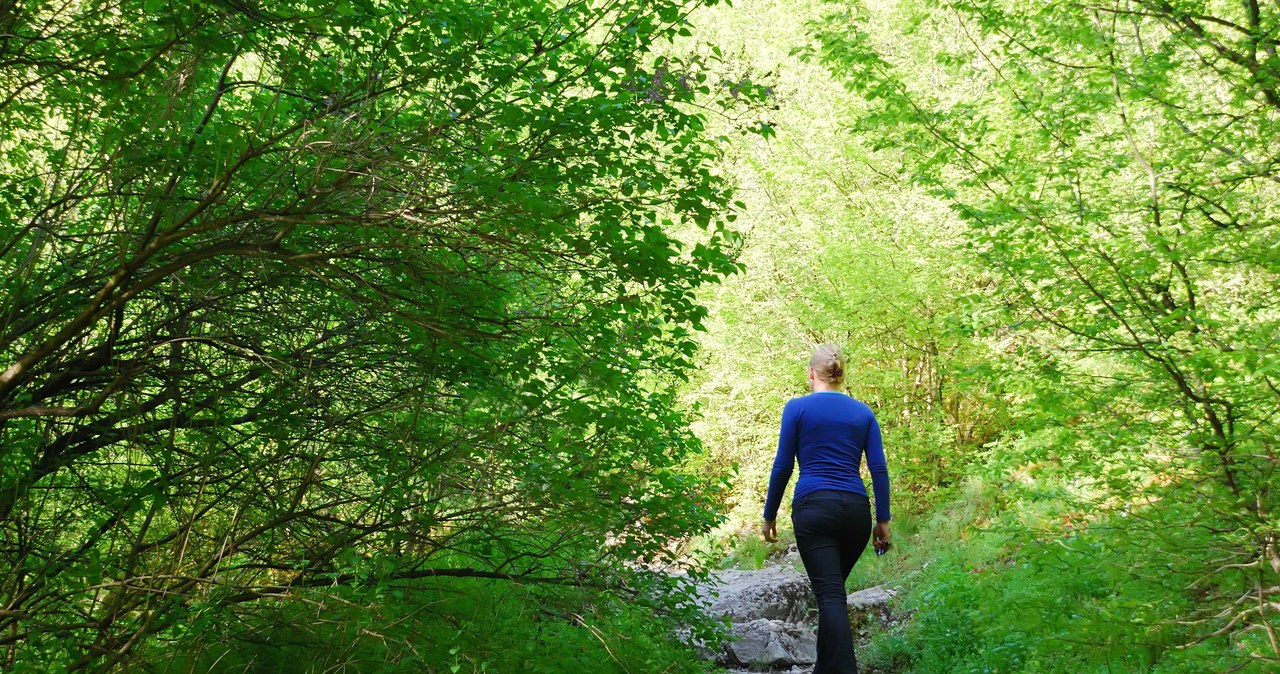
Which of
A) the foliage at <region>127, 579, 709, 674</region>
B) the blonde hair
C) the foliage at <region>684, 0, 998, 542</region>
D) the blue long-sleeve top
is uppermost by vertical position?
the foliage at <region>684, 0, 998, 542</region>

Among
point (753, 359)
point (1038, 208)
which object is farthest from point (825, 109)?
point (1038, 208)

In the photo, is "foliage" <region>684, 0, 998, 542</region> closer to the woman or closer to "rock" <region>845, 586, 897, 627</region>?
"rock" <region>845, 586, 897, 627</region>

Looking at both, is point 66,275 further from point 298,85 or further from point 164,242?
point 298,85

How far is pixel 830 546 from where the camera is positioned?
4.64 metres

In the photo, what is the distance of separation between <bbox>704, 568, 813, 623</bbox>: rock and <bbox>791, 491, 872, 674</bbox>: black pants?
5.12m

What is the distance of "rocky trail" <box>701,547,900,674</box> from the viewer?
27.2ft

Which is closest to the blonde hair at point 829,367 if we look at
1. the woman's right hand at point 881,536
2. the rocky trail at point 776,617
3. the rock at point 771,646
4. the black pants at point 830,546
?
the black pants at point 830,546

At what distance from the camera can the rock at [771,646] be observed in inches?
327

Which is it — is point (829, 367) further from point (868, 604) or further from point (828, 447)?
point (868, 604)

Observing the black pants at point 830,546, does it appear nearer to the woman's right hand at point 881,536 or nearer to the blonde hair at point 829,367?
the woman's right hand at point 881,536

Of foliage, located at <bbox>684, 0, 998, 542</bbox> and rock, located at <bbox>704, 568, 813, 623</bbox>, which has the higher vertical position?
foliage, located at <bbox>684, 0, 998, 542</bbox>

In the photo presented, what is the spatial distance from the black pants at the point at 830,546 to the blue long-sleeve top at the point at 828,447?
75 millimetres

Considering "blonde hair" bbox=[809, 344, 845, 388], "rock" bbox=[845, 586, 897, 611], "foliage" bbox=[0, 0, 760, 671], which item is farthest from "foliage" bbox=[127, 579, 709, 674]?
"rock" bbox=[845, 586, 897, 611]

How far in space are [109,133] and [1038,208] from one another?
4656 mm
